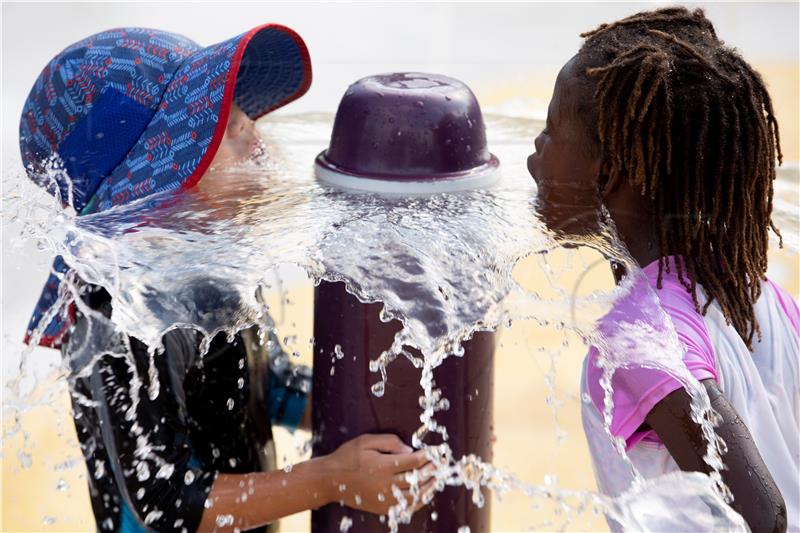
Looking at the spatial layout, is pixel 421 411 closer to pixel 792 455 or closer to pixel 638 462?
pixel 638 462

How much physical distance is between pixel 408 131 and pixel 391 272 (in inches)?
12.1

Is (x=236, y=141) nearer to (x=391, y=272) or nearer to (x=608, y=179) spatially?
(x=391, y=272)

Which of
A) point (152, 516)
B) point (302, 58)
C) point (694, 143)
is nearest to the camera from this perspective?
point (694, 143)

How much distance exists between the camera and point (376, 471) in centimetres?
190

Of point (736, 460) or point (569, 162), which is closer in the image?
point (736, 460)

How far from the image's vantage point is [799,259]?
4289 mm

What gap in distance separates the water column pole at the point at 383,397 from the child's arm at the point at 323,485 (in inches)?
1.5

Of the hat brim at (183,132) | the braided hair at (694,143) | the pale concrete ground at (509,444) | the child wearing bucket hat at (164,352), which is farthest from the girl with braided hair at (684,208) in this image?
the pale concrete ground at (509,444)

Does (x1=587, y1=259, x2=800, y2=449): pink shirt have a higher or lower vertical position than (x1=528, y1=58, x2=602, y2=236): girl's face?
lower

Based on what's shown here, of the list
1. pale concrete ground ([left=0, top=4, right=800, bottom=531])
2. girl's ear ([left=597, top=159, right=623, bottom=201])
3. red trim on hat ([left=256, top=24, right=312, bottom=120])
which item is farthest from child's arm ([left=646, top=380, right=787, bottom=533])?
pale concrete ground ([left=0, top=4, right=800, bottom=531])

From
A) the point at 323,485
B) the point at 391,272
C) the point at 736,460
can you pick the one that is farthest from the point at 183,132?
the point at 736,460

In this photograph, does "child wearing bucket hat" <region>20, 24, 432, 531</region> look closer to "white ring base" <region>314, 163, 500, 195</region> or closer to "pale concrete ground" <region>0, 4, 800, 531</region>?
"white ring base" <region>314, 163, 500, 195</region>

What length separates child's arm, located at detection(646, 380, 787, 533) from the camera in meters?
1.52

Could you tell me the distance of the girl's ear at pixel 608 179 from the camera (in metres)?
1.75
